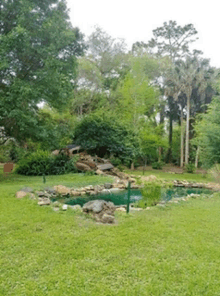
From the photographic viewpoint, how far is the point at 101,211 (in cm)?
493

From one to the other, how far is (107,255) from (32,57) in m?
8.63

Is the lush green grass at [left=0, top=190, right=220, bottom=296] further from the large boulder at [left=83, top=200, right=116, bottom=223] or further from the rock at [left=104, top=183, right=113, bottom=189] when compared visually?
the rock at [left=104, top=183, right=113, bottom=189]

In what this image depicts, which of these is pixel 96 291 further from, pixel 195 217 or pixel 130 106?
pixel 130 106

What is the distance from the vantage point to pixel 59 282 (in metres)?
2.49

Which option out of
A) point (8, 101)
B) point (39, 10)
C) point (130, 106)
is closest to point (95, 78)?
point (130, 106)

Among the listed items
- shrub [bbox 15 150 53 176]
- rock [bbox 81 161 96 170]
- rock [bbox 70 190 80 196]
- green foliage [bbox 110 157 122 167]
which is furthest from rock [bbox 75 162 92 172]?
rock [bbox 70 190 80 196]

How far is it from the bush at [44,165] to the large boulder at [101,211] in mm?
6398

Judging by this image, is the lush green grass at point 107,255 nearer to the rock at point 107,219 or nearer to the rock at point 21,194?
the rock at point 107,219

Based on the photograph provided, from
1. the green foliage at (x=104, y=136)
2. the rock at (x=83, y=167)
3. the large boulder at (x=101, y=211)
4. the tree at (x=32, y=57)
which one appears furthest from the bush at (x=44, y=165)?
the large boulder at (x=101, y=211)

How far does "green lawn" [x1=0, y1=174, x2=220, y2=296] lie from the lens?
2.46 m

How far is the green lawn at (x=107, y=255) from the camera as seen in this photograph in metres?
2.46

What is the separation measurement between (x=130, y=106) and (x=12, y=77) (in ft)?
30.8

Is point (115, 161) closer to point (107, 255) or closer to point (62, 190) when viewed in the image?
point (62, 190)

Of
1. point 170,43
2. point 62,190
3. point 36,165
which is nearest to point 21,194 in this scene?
point 62,190
